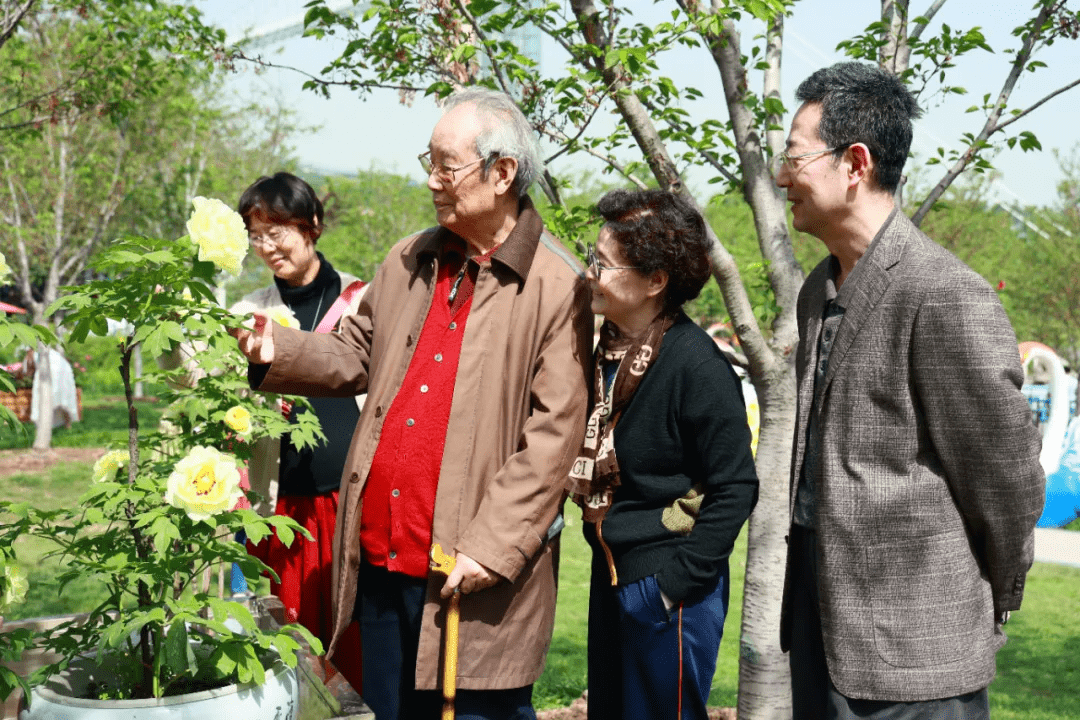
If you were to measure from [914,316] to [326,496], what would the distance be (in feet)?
7.75

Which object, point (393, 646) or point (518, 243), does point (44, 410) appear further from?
point (518, 243)

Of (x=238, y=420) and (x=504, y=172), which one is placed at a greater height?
(x=504, y=172)

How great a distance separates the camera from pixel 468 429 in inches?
109

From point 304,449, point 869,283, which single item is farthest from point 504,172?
point 304,449

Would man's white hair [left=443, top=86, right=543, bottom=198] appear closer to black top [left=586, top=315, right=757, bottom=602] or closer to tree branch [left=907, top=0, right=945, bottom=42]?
black top [left=586, top=315, right=757, bottom=602]

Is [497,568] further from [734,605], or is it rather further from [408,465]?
[734,605]

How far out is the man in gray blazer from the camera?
2.12 m

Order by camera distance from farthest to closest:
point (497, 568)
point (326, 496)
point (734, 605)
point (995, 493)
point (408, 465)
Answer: point (734, 605) → point (326, 496) → point (408, 465) → point (497, 568) → point (995, 493)

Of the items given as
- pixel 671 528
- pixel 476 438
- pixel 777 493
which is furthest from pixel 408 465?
pixel 777 493

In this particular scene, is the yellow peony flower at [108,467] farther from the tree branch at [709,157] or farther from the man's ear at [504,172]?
the tree branch at [709,157]

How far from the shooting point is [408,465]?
2.81 m

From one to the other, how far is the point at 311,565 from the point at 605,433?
1.51 m

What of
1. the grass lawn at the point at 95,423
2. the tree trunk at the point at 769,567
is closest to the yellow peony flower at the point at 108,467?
the tree trunk at the point at 769,567

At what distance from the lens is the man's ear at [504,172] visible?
2.81 m
